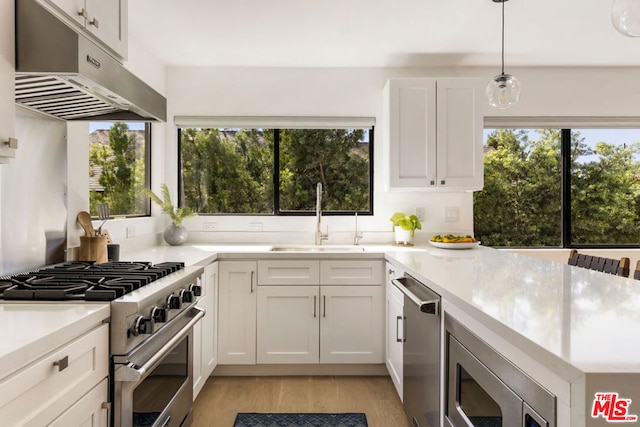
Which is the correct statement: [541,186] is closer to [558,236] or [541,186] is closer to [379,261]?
[558,236]

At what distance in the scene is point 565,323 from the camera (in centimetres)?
104

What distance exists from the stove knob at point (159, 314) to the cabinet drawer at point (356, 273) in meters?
1.56

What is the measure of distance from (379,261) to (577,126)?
7.36ft

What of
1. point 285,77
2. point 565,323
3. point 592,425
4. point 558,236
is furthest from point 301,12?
point 558,236

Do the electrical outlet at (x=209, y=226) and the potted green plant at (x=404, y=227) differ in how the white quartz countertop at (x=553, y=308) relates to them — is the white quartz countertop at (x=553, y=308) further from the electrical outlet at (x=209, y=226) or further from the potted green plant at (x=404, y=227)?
the electrical outlet at (x=209, y=226)

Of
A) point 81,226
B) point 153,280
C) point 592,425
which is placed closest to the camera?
point 592,425

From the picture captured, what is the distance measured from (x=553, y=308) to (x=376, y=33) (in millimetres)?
2308

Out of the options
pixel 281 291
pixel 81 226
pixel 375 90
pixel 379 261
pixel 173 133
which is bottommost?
pixel 281 291

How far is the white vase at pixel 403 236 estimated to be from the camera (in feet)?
11.3

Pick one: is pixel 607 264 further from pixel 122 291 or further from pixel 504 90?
pixel 122 291

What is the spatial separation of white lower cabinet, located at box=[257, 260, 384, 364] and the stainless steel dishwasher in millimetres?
675

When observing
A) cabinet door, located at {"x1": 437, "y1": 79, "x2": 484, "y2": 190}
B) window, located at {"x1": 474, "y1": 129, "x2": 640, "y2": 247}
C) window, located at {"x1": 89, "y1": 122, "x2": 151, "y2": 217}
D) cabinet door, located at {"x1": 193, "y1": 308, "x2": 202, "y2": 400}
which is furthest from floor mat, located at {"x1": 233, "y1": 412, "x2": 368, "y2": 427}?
window, located at {"x1": 474, "y1": 129, "x2": 640, "y2": 247}

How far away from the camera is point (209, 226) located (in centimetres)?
361

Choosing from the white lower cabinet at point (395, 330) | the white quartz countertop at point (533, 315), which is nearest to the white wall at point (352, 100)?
the white lower cabinet at point (395, 330)
